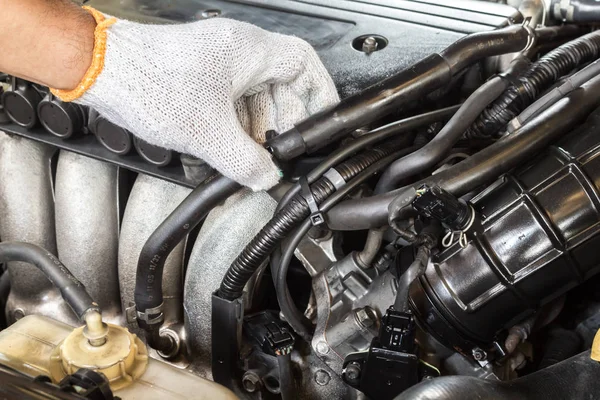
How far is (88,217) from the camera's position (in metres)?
1.34

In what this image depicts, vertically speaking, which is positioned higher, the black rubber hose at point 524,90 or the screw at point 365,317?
the black rubber hose at point 524,90

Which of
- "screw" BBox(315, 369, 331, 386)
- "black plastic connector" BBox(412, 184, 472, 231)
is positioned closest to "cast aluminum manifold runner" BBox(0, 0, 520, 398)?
"screw" BBox(315, 369, 331, 386)

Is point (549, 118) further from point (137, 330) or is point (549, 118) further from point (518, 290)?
point (137, 330)

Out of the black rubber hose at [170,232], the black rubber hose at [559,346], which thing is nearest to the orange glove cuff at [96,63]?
the black rubber hose at [170,232]

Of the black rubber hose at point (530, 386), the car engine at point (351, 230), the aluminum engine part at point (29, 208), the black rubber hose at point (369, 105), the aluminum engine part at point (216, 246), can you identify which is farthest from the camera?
the aluminum engine part at point (29, 208)

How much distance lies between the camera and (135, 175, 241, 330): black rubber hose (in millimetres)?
1082

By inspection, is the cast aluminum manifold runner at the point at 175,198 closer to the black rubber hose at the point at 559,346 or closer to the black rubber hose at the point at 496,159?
the black rubber hose at the point at 496,159

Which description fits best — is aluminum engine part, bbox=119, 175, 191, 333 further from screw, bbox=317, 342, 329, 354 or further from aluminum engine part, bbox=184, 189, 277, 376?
screw, bbox=317, 342, 329, 354

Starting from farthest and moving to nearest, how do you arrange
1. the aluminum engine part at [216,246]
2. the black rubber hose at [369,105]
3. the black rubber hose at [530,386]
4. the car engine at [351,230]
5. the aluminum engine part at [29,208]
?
1. the aluminum engine part at [29,208]
2. the aluminum engine part at [216,246]
3. the black rubber hose at [369,105]
4. the car engine at [351,230]
5. the black rubber hose at [530,386]

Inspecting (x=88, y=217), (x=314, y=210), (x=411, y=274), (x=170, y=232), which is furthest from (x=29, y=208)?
(x=411, y=274)

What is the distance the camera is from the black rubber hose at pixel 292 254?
101cm

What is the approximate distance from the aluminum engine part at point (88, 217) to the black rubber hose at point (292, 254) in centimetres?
43

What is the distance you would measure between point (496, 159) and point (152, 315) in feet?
2.18

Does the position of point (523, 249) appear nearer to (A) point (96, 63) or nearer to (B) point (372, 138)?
(B) point (372, 138)
